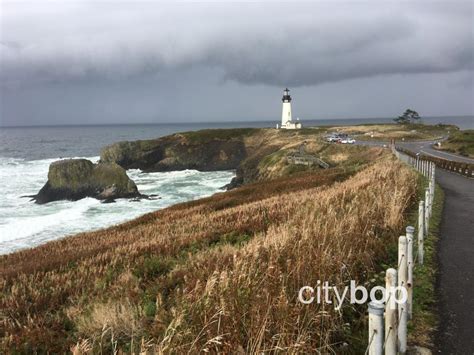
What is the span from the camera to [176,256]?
29.7 feet

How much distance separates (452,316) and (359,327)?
1.67 metres

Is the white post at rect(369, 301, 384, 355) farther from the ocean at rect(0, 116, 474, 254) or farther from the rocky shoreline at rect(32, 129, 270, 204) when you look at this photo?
the rocky shoreline at rect(32, 129, 270, 204)

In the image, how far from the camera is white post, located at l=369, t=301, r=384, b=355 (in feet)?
9.91

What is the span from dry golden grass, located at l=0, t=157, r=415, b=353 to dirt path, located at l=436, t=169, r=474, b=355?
1.15 meters

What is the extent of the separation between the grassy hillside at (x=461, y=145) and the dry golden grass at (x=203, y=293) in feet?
150

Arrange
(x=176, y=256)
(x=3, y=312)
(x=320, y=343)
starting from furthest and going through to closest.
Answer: (x=176, y=256), (x=3, y=312), (x=320, y=343)

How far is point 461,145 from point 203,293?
58.2 meters

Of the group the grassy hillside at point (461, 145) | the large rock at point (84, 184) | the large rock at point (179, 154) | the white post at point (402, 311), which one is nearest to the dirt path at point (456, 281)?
the white post at point (402, 311)

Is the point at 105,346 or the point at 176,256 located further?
the point at 176,256

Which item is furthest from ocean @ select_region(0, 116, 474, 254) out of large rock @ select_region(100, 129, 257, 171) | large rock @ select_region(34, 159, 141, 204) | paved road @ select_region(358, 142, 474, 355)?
paved road @ select_region(358, 142, 474, 355)

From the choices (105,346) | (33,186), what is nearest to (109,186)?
(33,186)

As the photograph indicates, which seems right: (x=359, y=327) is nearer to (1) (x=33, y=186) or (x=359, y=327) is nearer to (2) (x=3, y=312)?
(2) (x=3, y=312)

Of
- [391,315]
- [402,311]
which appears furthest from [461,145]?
[391,315]

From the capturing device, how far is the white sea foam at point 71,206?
1147 inches
